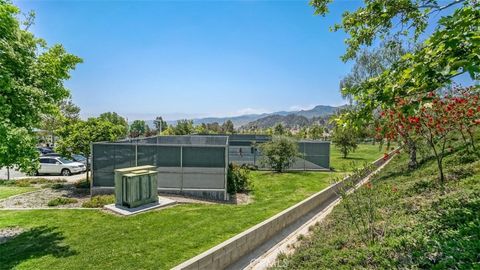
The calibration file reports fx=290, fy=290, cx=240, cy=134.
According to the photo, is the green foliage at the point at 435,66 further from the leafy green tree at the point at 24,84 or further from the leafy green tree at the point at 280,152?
the leafy green tree at the point at 280,152

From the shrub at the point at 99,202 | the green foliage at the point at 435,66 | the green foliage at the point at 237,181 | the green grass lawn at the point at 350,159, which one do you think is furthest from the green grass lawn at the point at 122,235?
the green grass lawn at the point at 350,159

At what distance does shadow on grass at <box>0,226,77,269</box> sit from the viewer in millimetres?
6258

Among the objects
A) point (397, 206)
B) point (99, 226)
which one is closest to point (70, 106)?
point (99, 226)

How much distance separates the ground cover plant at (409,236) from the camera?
12.5 feet

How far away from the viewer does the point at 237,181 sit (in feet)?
43.9

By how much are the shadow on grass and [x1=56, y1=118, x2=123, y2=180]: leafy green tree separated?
6.20 metres

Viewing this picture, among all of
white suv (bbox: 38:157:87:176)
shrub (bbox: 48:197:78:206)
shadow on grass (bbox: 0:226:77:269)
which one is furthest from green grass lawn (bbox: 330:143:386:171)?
white suv (bbox: 38:157:87:176)

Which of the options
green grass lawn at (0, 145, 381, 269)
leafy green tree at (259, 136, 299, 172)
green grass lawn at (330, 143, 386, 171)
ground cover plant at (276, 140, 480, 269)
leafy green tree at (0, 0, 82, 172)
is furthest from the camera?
green grass lawn at (330, 143, 386, 171)

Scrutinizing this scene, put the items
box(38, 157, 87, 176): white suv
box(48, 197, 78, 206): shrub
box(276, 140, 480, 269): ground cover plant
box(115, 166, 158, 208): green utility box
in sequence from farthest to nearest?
box(38, 157, 87, 176): white suv < box(48, 197, 78, 206): shrub < box(115, 166, 158, 208): green utility box < box(276, 140, 480, 269): ground cover plant

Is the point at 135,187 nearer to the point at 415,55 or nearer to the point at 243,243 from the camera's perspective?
the point at 243,243

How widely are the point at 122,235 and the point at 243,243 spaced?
321cm

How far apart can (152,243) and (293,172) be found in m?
13.4

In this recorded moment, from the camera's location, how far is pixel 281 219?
8.88 metres

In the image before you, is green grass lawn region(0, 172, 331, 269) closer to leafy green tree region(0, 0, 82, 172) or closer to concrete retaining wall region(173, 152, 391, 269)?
concrete retaining wall region(173, 152, 391, 269)
